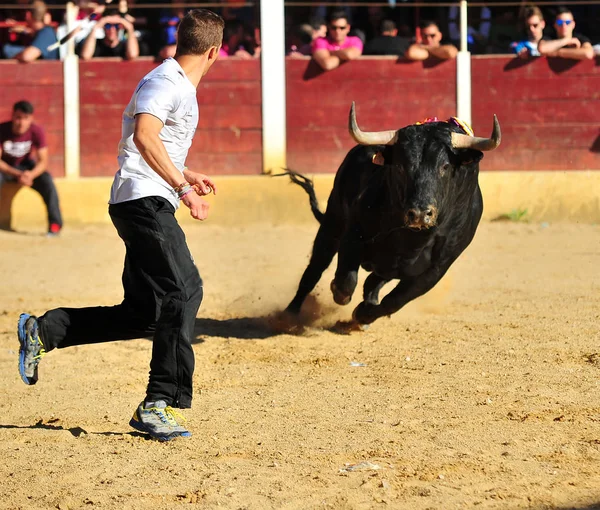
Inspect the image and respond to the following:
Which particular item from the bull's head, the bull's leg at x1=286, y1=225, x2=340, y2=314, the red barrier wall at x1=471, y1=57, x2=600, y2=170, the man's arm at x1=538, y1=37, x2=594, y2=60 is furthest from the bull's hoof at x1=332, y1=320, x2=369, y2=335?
the man's arm at x1=538, y1=37, x2=594, y2=60

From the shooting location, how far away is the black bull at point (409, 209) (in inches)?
203

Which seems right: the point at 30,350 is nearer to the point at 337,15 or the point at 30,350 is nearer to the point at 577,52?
the point at 337,15

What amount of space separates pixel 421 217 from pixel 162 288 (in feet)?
5.75

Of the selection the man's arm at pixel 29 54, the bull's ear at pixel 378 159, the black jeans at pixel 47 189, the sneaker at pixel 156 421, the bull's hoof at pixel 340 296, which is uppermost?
the man's arm at pixel 29 54

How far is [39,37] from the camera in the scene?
10797mm

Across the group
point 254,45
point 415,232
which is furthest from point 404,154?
point 254,45

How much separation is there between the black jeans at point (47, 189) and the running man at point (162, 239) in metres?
6.16

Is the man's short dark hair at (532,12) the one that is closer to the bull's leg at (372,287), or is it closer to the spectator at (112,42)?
the spectator at (112,42)

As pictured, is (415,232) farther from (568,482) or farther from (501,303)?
(568,482)

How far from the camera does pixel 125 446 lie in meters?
3.61

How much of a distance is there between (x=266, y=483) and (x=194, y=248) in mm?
5927

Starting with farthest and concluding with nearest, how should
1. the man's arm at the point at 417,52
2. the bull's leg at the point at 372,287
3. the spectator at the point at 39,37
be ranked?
the spectator at the point at 39,37 < the man's arm at the point at 417,52 < the bull's leg at the point at 372,287

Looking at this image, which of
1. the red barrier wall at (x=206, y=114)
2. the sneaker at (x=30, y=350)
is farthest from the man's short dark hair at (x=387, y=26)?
the sneaker at (x=30, y=350)

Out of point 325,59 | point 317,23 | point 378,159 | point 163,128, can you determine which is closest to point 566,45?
point 325,59
